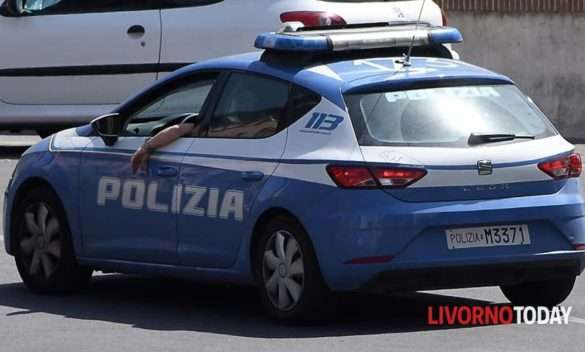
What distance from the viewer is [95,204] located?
1018cm

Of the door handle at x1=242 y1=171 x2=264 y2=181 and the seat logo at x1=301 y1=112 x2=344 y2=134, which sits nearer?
the seat logo at x1=301 y1=112 x2=344 y2=134

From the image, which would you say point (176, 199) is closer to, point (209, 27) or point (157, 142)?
point (157, 142)

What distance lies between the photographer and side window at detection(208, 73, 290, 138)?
369 inches

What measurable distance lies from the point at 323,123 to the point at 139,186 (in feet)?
4.40

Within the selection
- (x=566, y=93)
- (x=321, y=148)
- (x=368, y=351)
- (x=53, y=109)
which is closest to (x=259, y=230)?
(x=321, y=148)

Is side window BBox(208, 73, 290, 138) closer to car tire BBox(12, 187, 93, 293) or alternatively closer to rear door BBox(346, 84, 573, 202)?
rear door BBox(346, 84, 573, 202)

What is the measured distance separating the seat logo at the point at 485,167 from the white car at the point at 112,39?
7373mm

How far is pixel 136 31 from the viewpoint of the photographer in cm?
1688

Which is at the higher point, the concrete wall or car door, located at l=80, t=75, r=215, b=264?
car door, located at l=80, t=75, r=215, b=264

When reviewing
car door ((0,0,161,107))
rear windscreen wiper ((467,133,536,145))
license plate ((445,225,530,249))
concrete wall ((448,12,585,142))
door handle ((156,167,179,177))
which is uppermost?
rear windscreen wiper ((467,133,536,145))

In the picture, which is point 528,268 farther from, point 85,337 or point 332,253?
point 85,337

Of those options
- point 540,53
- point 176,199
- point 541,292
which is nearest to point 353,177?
point 176,199

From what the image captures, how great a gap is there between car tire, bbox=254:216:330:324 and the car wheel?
126 cm

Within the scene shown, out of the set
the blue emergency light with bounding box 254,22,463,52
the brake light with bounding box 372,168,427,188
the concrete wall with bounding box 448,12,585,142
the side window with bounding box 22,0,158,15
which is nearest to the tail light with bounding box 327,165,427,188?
the brake light with bounding box 372,168,427,188
